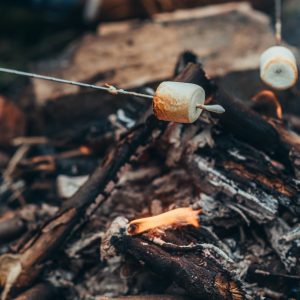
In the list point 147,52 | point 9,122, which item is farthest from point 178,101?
point 9,122

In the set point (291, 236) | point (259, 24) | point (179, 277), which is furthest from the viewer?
point (259, 24)

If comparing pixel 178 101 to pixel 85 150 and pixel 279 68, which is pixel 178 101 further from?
pixel 85 150

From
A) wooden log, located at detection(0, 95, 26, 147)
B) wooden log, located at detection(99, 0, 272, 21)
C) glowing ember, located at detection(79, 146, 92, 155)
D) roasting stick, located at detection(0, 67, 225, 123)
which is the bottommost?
glowing ember, located at detection(79, 146, 92, 155)

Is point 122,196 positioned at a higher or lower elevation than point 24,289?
higher

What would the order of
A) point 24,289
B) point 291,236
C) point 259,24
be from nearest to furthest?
point 291,236 < point 24,289 < point 259,24

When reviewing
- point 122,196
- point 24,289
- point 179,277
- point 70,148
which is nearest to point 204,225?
point 179,277

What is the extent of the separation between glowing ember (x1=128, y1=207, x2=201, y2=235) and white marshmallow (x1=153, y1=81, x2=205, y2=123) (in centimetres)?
75

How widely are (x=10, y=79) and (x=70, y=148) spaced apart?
1519 mm

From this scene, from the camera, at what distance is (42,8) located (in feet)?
16.4

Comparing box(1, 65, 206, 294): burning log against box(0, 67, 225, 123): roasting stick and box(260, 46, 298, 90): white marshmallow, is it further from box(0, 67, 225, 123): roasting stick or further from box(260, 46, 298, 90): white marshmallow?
box(0, 67, 225, 123): roasting stick

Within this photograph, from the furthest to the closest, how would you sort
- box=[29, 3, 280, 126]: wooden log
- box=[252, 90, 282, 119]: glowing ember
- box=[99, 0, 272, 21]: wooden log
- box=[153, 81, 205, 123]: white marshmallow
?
box=[99, 0, 272, 21]: wooden log
box=[29, 3, 280, 126]: wooden log
box=[252, 90, 282, 119]: glowing ember
box=[153, 81, 205, 123]: white marshmallow

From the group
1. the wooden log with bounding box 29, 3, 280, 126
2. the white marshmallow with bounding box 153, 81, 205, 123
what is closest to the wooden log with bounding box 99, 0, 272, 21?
the wooden log with bounding box 29, 3, 280, 126

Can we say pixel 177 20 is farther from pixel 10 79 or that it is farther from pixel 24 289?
pixel 24 289

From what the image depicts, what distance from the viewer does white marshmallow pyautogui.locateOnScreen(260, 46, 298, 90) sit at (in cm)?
272
